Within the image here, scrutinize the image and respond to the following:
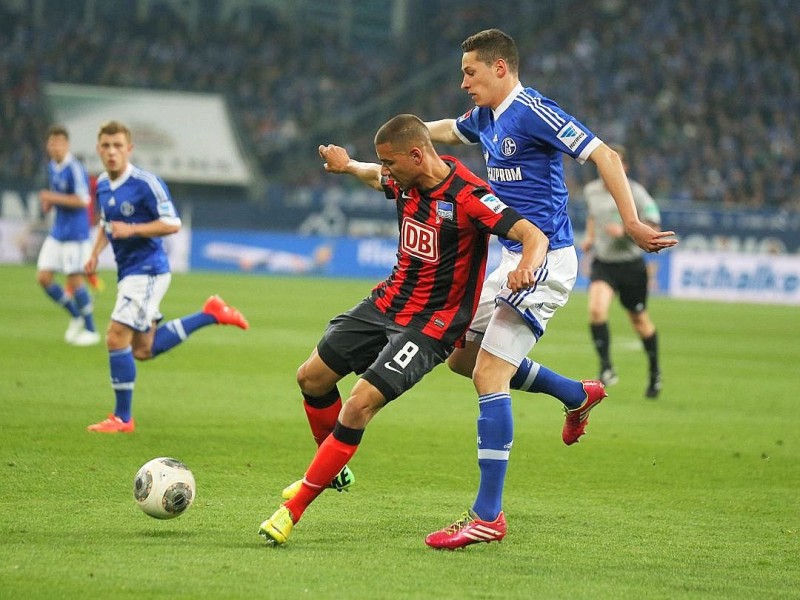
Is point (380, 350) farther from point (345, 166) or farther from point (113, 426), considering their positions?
point (113, 426)

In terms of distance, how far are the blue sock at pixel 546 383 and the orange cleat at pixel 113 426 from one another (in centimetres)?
296

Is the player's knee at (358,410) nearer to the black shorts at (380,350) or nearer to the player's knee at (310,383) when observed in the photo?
the black shorts at (380,350)

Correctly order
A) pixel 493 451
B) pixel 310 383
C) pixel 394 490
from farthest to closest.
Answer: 1. pixel 394 490
2. pixel 310 383
3. pixel 493 451

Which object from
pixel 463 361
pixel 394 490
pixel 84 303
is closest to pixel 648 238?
pixel 463 361

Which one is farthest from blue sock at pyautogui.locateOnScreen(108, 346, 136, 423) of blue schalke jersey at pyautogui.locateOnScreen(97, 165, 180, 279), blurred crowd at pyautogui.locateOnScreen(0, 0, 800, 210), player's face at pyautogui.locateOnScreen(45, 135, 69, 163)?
blurred crowd at pyautogui.locateOnScreen(0, 0, 800, 210)

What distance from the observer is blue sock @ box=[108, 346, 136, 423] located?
8.16 metres

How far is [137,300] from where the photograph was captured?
8.32m

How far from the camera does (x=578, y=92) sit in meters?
36.3

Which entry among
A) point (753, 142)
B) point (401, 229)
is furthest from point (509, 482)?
point (753, 142)

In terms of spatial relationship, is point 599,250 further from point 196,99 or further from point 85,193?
point 196,99

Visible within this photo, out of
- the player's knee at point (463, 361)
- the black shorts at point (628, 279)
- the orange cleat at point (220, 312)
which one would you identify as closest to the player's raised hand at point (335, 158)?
the player's knee at point (463, 361)

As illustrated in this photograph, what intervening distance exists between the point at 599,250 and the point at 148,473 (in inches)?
272

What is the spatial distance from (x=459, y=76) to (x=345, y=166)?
3332cm

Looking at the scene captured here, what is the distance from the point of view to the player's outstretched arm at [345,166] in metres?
5.79
